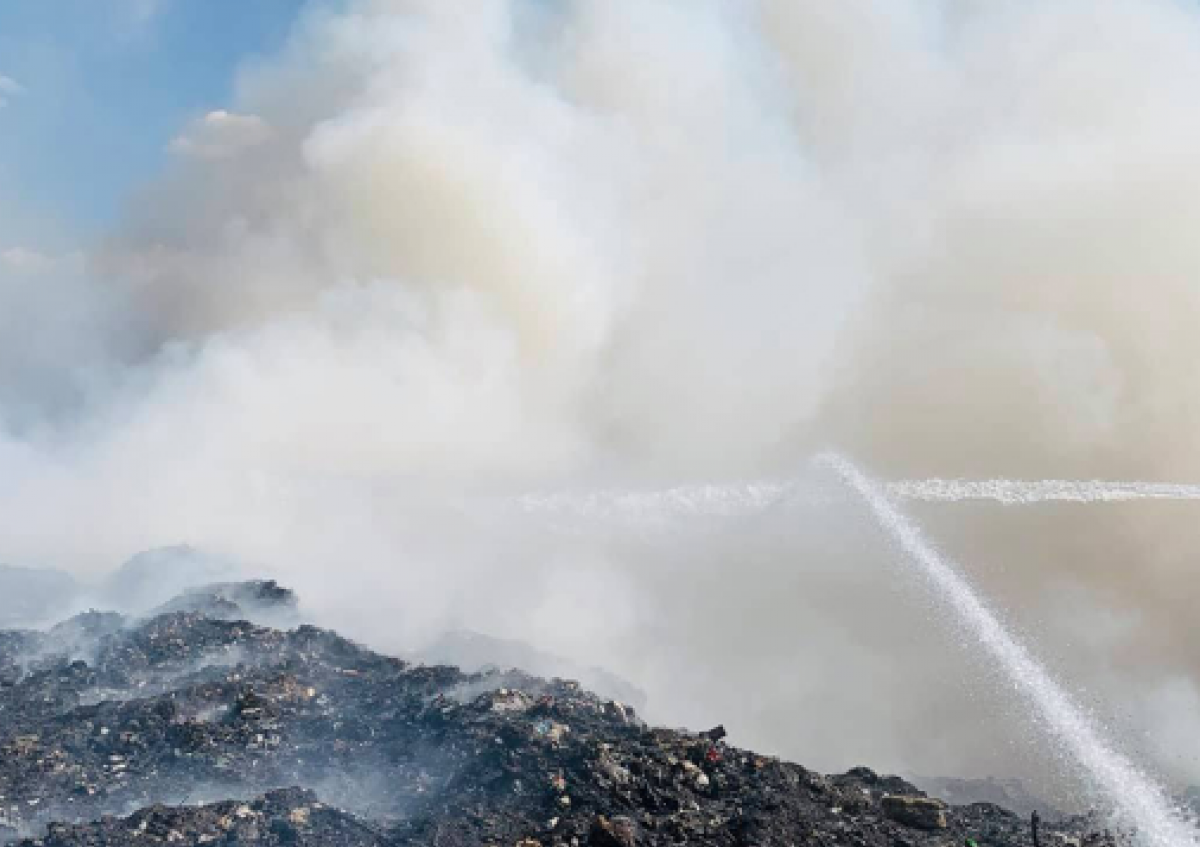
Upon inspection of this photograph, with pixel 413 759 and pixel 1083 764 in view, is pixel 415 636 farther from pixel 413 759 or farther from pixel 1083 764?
pixel 1083 764

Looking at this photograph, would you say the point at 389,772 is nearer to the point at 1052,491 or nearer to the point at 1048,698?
the point at 1048,698

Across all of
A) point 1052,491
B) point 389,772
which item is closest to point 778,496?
point 1052,491

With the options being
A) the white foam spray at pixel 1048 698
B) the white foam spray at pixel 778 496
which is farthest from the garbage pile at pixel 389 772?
the white foam spray at pixel 778 496

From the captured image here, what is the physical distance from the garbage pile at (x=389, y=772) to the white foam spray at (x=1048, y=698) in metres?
1.79

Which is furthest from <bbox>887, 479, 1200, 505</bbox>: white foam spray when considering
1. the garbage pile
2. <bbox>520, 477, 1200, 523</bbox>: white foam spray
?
the garbage pile

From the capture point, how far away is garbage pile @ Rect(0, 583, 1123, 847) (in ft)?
45.5

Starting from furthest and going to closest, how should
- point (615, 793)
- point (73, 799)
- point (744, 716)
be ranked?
point (744, 716)
point (73, 799)
point (615, 793)

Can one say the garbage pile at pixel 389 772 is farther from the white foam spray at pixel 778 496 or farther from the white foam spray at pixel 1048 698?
the white foam spray at pixel 778 496

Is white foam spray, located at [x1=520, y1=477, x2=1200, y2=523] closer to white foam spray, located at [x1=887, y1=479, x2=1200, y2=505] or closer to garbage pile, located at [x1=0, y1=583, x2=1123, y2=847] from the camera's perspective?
white foam spray, located at [x1=887, y1=479, x2=1200, y2=505]

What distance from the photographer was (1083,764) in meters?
20.7

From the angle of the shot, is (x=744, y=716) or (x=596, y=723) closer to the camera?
(x=596, y=723)

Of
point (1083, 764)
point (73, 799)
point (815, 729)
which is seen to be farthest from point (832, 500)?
point (73, 799)

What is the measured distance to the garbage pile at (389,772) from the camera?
1388cm

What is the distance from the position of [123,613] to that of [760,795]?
18.5 m
